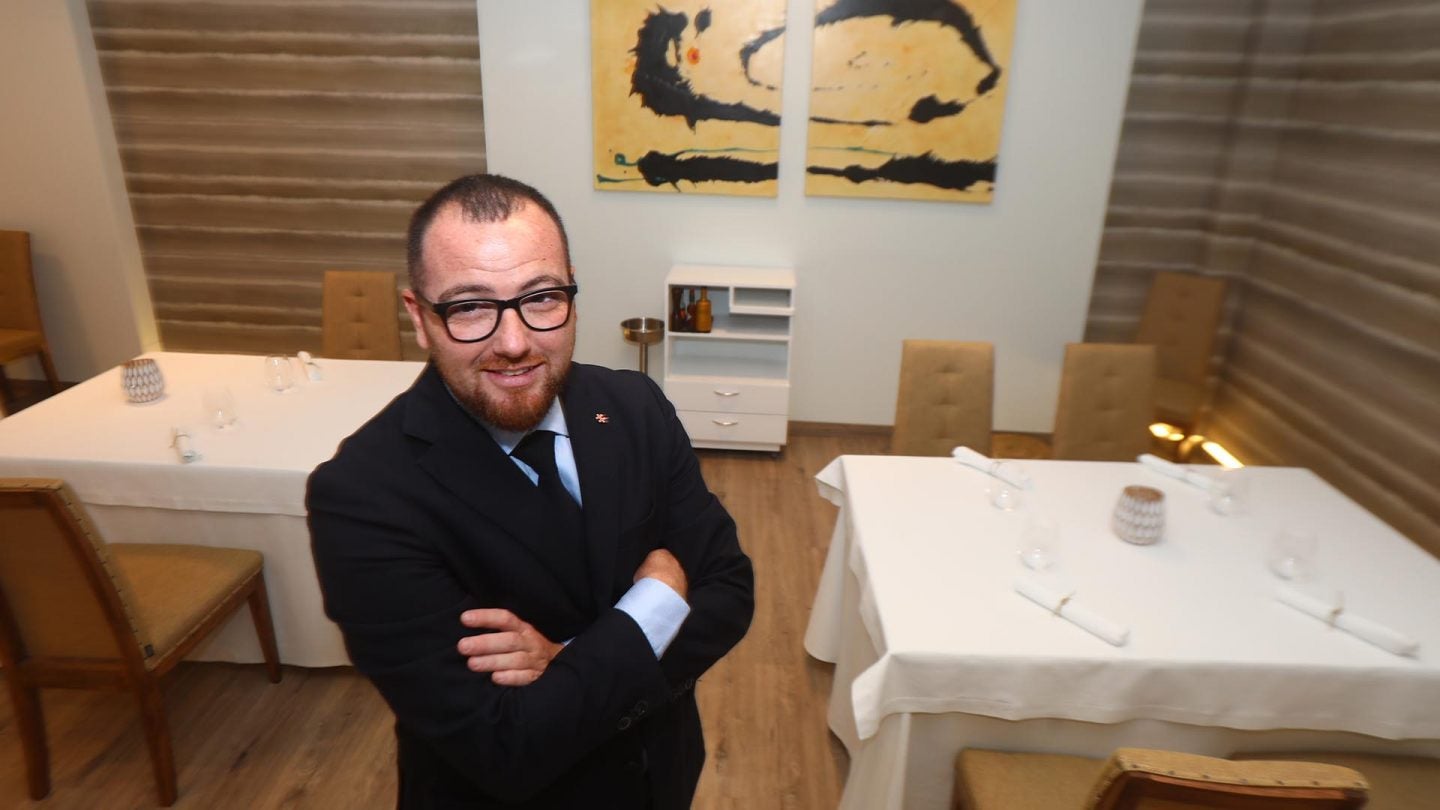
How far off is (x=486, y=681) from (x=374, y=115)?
4.46 m

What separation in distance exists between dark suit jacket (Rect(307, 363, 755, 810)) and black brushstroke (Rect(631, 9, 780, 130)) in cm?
333

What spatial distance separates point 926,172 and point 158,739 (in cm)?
411

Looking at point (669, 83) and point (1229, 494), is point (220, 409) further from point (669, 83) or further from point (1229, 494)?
point (1229, 494)

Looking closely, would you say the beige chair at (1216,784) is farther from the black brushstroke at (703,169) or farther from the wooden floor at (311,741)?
the black brushstroke at (703,169)

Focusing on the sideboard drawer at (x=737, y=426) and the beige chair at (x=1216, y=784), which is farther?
the sideboard drawer at (x=737, y=426)

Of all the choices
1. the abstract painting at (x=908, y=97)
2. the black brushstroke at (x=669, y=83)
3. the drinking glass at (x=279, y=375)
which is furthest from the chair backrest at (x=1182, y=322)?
the drinking glass at (x=279, y=375)

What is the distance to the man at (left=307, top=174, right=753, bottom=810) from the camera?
1.12 meters

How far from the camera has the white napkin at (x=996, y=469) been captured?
2.62 m

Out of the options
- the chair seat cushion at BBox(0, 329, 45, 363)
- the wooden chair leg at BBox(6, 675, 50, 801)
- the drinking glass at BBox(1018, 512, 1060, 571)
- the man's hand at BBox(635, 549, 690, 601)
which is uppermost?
the man's hand at BBox(635, 549, 690, 601)

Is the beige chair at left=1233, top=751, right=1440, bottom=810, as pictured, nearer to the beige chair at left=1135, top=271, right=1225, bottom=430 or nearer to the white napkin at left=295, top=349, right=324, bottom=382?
the beige chair at left=1135, top=271, right=1225, bottom=430

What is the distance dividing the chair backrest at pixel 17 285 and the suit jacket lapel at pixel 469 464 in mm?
5115

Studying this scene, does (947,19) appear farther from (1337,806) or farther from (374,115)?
(1337,806)

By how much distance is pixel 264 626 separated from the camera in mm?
2705

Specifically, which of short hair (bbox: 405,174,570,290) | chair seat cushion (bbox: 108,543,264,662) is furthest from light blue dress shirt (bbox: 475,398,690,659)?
chair seat cushion (bbox: 108,543,264,662)
